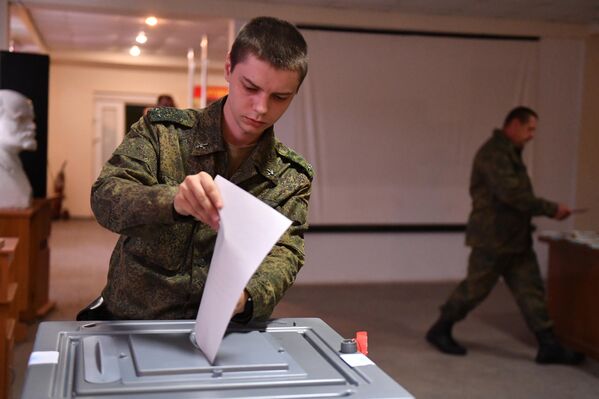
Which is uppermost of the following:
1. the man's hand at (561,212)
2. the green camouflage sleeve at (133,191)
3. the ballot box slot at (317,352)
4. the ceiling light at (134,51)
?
the ceiling light at (134,51)

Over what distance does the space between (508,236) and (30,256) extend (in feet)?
10.0

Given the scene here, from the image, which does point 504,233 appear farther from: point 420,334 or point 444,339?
point 420,334

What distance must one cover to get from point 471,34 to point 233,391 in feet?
20.4

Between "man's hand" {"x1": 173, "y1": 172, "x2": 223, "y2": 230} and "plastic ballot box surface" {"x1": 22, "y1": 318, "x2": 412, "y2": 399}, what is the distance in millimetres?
188

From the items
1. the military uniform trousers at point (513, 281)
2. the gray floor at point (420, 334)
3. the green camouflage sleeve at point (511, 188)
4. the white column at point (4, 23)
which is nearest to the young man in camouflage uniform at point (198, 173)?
the gray floor at point (420, 334)

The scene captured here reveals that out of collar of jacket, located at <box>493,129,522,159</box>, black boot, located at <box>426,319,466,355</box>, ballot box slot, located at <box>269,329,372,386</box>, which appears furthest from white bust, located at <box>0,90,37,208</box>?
ballot box slot, located at <box>269,329,372,386</box>

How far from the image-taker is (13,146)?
4520 mm

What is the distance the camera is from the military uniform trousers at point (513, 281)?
4.10 meters

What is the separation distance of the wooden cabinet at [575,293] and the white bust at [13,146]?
348 cm

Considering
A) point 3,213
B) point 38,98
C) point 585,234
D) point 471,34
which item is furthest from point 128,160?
point 471,34

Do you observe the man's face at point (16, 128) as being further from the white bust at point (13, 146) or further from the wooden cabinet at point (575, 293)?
the wooden cabinet at point (575, 293)

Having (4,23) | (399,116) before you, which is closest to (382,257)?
(399,116)

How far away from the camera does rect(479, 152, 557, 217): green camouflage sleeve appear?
4.01 metres

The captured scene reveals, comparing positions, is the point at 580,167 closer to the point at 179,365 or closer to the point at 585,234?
the point at 585,234
